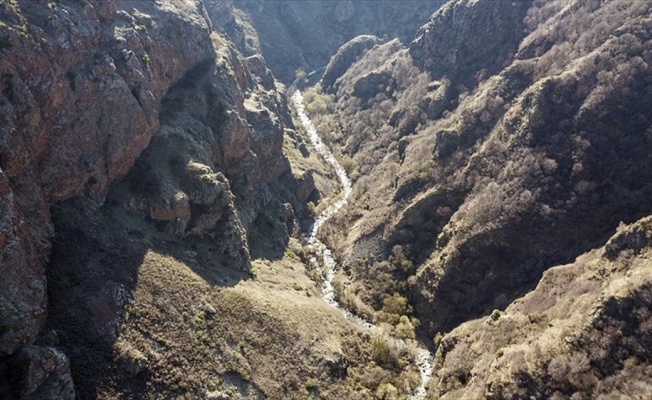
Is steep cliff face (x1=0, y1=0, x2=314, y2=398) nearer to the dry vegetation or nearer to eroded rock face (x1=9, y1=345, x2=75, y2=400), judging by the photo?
eroded rock face (x1=9, y1=345, x2=75, y2=400)

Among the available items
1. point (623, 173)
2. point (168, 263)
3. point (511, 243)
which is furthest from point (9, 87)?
point (623, 173)

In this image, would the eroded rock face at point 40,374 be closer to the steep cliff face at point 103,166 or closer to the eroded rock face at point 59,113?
the steep cliff face at point 103,166

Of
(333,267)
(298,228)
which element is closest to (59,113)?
(298,228)

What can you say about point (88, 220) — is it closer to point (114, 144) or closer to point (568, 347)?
point (114, 144)

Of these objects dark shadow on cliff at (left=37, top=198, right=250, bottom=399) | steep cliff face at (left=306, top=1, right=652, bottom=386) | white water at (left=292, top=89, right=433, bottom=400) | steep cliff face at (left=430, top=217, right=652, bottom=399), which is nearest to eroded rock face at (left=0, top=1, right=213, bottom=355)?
dark shadow on cliff at (left=37, top=198, right=250, bottom=399)

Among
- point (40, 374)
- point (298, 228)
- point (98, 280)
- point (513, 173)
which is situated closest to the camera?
point (40, 374)

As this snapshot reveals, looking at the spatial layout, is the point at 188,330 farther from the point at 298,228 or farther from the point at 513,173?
the point at 513,173
